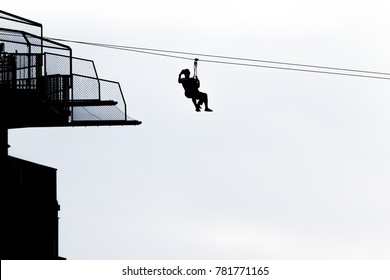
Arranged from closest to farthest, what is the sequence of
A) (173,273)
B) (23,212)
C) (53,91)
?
1. (173,273)
2. (53,91)
3. (23,212)

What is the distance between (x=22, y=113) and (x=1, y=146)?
8.49ft

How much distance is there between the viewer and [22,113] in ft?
120

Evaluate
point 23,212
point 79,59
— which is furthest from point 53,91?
point 23,212

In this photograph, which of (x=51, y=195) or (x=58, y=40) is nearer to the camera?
(x=58, y=40)

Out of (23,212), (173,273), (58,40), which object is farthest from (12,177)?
(173,273)

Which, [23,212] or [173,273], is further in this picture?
[23,212]

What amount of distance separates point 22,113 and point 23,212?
2.90 m

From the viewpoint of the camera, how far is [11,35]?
3394cm

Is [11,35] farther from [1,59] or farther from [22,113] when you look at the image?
[22,113]

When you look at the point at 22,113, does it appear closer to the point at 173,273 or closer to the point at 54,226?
the point at 54,226

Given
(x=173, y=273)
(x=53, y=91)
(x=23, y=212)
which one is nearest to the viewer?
(x=173, y=273)

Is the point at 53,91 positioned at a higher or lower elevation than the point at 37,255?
higher

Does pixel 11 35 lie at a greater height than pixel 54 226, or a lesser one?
greater

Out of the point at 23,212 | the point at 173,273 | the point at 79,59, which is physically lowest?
the point at 173,273
